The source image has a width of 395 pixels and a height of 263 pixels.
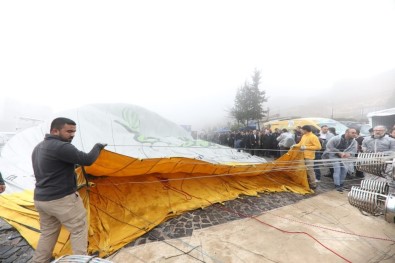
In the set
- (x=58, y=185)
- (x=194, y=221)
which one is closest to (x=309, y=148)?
(x=194, y=221)

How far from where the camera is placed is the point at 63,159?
1.98m

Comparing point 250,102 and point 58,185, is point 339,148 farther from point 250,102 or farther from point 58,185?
point 250,102

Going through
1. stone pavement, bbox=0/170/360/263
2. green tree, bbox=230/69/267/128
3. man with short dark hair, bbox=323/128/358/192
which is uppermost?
green tree, bbox=230/69/267/128

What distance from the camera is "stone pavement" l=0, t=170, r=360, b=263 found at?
263cm

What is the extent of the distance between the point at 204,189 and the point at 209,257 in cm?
196

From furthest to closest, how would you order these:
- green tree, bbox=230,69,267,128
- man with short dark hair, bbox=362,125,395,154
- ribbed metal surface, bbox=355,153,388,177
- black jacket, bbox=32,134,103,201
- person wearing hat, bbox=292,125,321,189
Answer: green tree, bbox=230,69,267,128, person wearing hat, bbox=292,125,321,189, man with short dark hair, bbox=362,125,395,154, ribbed metal surface, bbox=355,153,388,177, black jacket, bbox=32,134,103,201

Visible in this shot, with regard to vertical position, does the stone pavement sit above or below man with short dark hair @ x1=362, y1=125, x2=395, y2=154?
below

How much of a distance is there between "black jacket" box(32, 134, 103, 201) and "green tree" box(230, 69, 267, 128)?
23.9m

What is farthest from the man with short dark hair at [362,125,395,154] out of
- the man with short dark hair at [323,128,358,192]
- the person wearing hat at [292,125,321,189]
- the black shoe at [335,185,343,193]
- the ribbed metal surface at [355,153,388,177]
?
the ribbed metal surface at [355,153,388,177]

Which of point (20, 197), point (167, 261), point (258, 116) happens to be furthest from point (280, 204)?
point (258, 116)

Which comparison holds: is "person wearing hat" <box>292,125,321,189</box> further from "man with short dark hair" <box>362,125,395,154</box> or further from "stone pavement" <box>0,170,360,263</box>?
"man with short dark hair" <box>362,125,395,154</box>

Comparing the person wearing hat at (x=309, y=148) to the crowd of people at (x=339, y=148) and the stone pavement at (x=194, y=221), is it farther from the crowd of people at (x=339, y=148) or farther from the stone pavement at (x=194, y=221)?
the stone pavement at (x=194, y=221)

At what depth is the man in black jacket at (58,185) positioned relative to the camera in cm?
200

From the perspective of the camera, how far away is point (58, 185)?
204 centimetres
